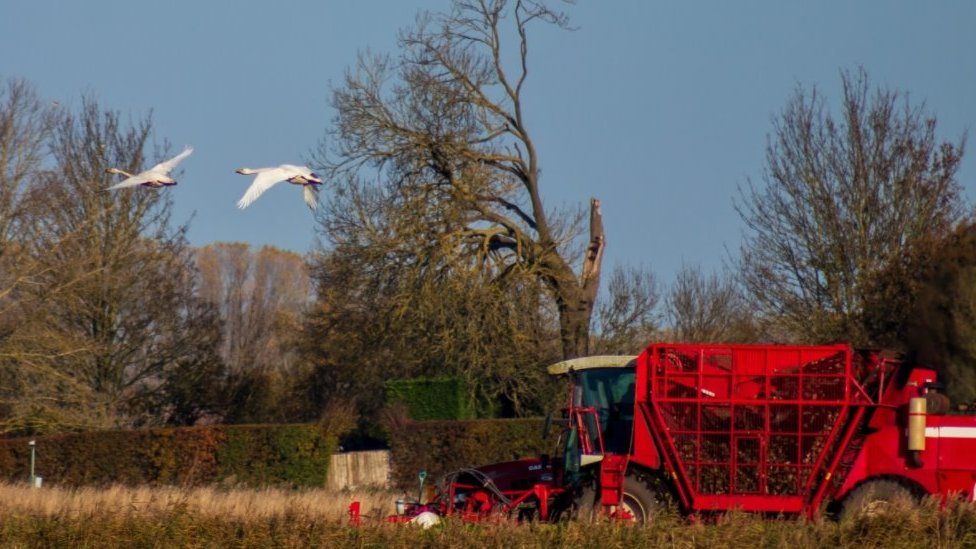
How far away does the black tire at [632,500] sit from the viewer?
14289 millimetres

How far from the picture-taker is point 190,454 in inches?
1091

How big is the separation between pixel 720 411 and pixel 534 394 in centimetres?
1920

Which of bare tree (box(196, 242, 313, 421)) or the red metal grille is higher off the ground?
bare tree (box(196, 242, 313, 421))

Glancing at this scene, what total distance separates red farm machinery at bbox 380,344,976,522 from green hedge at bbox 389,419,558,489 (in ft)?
40.7

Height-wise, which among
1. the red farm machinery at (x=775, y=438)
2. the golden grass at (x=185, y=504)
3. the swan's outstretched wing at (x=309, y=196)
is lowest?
the golden grass at (x=185, y=504)

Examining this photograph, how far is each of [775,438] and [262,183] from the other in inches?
294

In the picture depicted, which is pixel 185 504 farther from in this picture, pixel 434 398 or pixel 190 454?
pixel 434 398

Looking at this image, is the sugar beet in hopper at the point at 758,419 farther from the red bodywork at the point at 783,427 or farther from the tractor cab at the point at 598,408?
the tractor cab at the point at 598,408

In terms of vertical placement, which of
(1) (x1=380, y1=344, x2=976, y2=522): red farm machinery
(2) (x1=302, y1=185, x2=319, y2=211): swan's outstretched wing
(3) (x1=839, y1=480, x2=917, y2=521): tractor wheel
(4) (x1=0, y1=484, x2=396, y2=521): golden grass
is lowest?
(4) (x1=0, y1=484, x2=396, y2=521): golden grass

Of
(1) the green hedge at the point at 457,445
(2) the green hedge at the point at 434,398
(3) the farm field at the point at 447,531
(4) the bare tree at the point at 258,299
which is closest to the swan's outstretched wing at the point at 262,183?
(3) the farm field at the point at 447,531

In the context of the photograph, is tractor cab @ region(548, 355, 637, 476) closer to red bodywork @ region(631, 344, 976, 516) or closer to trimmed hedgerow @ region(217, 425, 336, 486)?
red bodywork @ region(631, 344, 976, 516)

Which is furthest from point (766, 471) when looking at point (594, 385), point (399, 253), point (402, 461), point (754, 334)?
point (399, 253)

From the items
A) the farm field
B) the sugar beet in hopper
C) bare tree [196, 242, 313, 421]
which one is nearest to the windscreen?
the sugar beet in hopper

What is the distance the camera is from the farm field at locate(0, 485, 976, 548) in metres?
11.8
